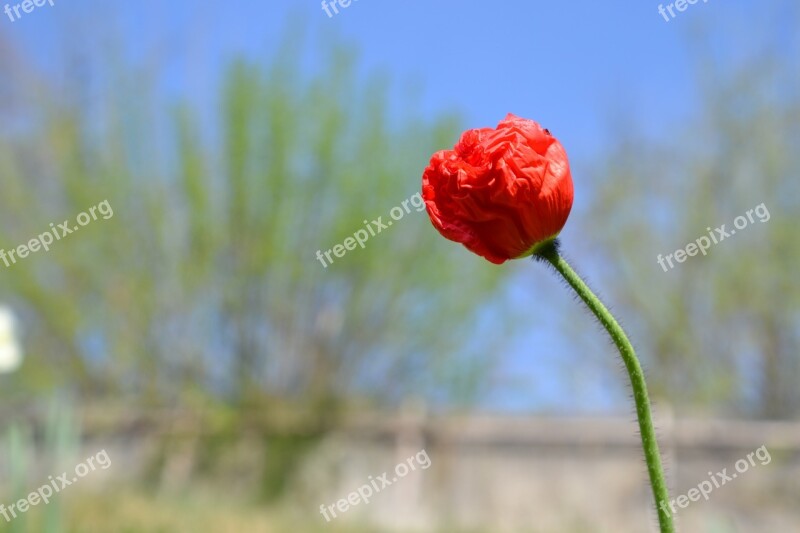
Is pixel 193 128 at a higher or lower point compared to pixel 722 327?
higher

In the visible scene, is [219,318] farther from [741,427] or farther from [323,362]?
[741,427]

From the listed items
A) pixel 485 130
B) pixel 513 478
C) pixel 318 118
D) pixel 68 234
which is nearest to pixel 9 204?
pixel 68 234

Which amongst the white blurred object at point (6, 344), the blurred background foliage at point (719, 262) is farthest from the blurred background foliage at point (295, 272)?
the white blurred object at point (6, 344)
